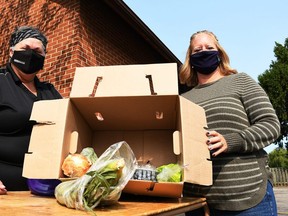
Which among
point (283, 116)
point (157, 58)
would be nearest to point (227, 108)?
point (157, 58)

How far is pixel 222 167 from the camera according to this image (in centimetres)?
145

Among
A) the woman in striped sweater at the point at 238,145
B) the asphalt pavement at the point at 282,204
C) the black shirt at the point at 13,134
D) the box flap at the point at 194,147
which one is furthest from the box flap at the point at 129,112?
the asphalt pavement at the point at 282,204

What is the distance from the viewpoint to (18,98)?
1.73m

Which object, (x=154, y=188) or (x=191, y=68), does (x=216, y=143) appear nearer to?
(x=154, y=188)

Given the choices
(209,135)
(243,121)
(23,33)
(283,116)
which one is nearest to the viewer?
(209,135)

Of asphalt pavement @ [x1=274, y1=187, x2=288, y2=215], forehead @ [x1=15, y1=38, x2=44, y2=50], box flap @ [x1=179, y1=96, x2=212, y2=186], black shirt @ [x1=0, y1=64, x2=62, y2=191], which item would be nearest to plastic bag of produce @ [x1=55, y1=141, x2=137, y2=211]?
box flap @ [x1=179, y1=96, x2=212, y2=186]

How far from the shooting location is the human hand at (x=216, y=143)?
1335 mm

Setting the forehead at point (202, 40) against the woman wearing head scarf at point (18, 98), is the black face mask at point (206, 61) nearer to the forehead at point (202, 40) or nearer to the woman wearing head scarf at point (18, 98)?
the forehead at point (202, 40)

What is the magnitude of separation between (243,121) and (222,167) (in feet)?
0.86

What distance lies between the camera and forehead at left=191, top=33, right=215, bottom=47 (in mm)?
1836

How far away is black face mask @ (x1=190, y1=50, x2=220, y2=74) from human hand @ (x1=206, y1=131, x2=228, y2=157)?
565 mm

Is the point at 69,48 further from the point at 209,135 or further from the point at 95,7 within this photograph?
the point at 209,135

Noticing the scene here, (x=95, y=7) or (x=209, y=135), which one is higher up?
(x=95, y=7)

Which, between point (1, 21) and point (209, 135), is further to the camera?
point (1, 21)
